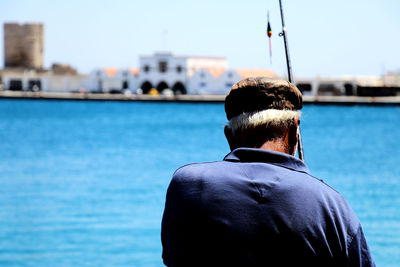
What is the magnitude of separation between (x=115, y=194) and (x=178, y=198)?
13.3 m

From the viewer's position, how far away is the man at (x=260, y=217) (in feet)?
5.36

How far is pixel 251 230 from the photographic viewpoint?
1.64 meters

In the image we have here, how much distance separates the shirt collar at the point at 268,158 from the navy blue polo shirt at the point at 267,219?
0.13ft

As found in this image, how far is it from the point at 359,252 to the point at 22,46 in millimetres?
115332

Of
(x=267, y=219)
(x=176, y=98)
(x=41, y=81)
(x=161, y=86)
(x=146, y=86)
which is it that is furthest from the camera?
(x=41, y=81)

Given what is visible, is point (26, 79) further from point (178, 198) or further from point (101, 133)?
point (178, 198)

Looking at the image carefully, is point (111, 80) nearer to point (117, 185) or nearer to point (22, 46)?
point (22, 46)

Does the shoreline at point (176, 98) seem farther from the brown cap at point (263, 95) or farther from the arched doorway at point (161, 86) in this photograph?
the brown cap at point (263, 95)

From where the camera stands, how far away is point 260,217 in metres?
1.64

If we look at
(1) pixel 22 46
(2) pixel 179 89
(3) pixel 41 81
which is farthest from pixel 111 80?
(1) pixel 22 46

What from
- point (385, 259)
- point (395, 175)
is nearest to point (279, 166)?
point (385, 259)

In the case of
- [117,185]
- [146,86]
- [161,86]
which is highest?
[146,86]

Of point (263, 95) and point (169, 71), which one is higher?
point (169, 71)

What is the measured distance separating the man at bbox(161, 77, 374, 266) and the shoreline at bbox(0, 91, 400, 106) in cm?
7369
